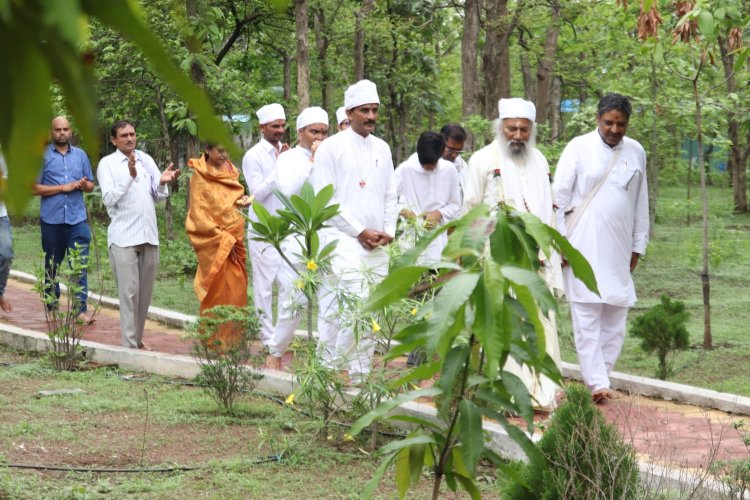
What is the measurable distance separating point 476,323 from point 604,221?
18.6 ft

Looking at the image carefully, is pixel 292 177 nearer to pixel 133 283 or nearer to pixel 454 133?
pixel 133 283

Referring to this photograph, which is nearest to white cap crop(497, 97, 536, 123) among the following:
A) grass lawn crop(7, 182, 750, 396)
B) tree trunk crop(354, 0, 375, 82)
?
grass lawn crop(7, 182, 750, 396)

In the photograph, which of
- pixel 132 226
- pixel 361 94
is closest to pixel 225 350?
pixel 361 94

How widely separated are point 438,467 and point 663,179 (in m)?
31.1

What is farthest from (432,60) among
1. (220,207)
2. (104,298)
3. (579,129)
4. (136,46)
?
(136,46)

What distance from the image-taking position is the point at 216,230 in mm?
9734

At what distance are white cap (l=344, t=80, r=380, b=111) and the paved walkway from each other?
6.46 feet

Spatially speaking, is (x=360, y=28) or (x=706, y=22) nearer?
(x=706, y=22)

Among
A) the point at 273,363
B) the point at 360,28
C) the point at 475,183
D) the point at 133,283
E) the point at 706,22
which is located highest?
the point at 360,28

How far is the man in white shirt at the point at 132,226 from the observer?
9.38 m

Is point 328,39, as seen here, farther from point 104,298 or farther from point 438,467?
point 438,467

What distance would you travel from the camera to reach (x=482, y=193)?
7.94m

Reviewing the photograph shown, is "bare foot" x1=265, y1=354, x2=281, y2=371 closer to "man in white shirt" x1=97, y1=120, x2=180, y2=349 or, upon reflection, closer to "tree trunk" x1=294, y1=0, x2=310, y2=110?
"man in white shirt" x1=97, y1=120, x2=180, y2=349

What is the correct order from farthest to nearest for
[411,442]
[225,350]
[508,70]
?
[508,70]
[225,350]
[411,442]
